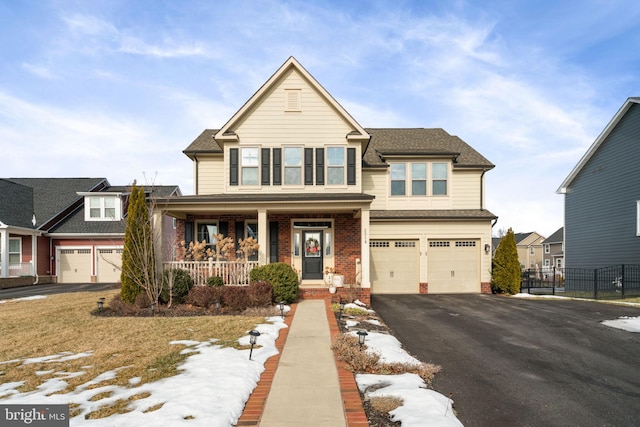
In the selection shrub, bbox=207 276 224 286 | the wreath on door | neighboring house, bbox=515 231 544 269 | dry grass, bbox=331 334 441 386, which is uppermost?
the wreath on door

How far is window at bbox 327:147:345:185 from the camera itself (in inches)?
588

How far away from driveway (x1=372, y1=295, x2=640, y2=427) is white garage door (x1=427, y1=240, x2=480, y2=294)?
155 inches

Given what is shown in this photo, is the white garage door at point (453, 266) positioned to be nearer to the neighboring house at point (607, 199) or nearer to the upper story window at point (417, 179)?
the upper story window at point (417, 179)

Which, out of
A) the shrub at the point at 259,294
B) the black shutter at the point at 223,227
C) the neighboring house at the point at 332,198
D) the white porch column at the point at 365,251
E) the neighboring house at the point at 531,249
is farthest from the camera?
the neighboring house at the point at 531,249

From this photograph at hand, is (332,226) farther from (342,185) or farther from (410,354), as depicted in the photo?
(410,354)

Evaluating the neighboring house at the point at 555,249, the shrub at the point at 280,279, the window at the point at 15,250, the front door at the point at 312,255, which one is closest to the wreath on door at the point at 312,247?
the front door at the point at 312,255

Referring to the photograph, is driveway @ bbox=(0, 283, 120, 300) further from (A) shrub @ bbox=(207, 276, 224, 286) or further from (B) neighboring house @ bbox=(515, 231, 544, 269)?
(B) neighboring house @ bbox=(515, 231, 544, 269)

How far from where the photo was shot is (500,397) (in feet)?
16.8

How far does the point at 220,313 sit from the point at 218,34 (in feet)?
30.9

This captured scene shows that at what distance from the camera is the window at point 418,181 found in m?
17.1

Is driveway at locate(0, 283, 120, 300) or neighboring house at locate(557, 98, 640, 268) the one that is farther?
neighboring house at locate(557, 98, 640, 268)

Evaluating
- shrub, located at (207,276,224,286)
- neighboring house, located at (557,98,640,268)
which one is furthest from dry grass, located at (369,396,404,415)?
neighboring house, located at (557,98,640,268)

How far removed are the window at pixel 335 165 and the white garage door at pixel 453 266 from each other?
5.50m

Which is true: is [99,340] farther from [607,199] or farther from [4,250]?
[607,199]
